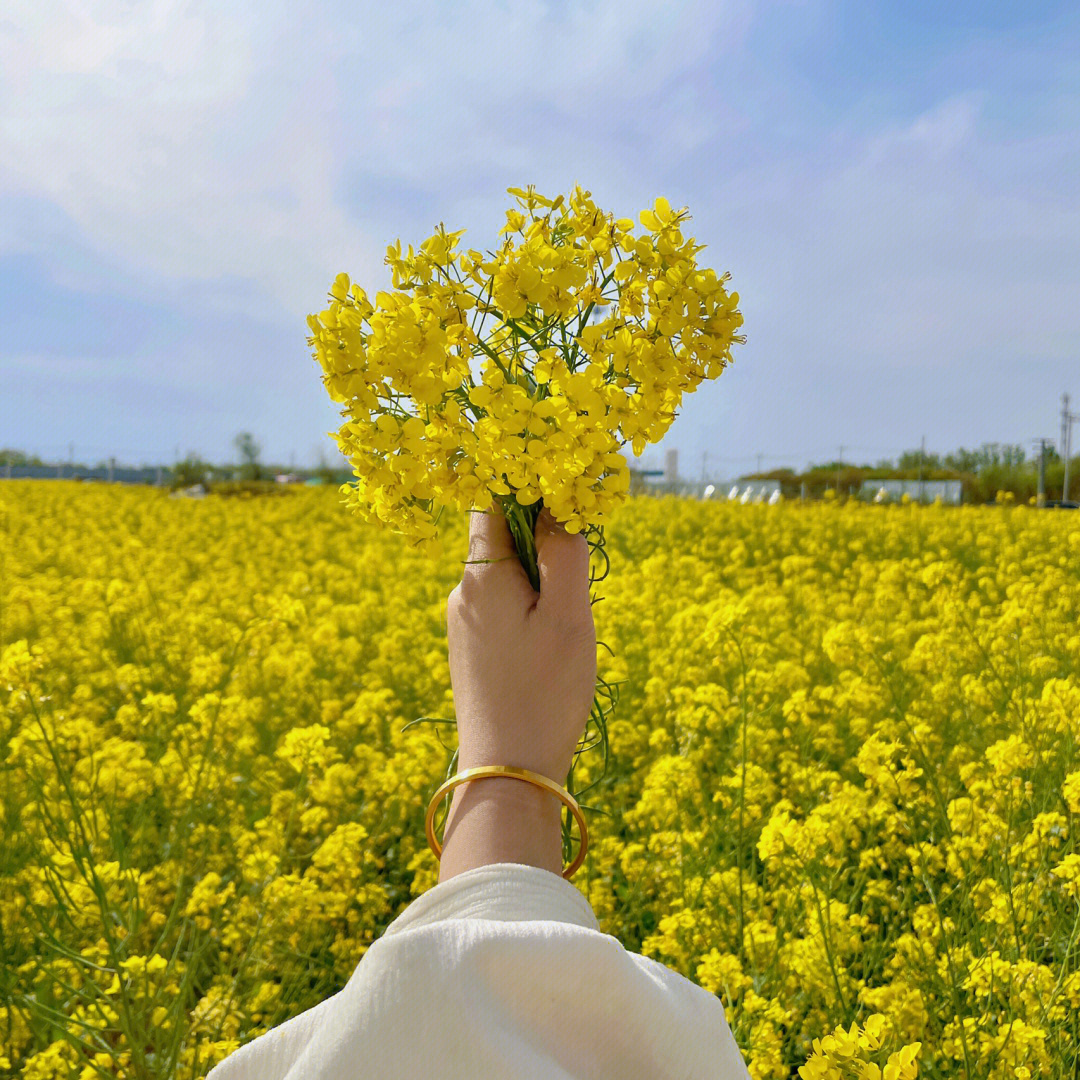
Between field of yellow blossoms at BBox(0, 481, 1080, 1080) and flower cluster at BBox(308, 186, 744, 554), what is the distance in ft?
1.60

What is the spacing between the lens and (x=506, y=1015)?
59cm

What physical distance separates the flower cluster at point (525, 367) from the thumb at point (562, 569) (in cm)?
3

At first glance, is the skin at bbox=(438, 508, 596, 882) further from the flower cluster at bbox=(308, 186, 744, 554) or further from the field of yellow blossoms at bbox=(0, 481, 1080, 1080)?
the field of yellow blossoms at bbox=(0, 481, 1080, 1080)

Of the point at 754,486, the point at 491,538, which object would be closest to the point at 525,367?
the point at 491,538

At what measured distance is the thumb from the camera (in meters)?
0.84

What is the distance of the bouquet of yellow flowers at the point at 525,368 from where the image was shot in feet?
2.83

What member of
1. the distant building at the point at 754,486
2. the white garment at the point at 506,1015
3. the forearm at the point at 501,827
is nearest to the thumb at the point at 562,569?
the forearm at the point at 501,827

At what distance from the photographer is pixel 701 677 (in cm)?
337

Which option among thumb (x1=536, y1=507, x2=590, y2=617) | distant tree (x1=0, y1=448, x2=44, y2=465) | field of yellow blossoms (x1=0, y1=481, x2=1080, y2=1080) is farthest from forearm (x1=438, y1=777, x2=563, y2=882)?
distant tree (x1=0, y1=448, x2=44, y2=465)

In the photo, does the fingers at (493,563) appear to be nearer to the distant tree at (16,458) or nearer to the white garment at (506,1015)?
the white garment at (506,1015)

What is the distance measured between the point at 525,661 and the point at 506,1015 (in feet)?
0.95

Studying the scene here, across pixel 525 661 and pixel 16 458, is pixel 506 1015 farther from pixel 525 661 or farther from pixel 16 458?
pixel 16 458

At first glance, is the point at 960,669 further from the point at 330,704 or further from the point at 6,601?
the point at 6,601

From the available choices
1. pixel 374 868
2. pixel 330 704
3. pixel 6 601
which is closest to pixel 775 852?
pixel 374 868
